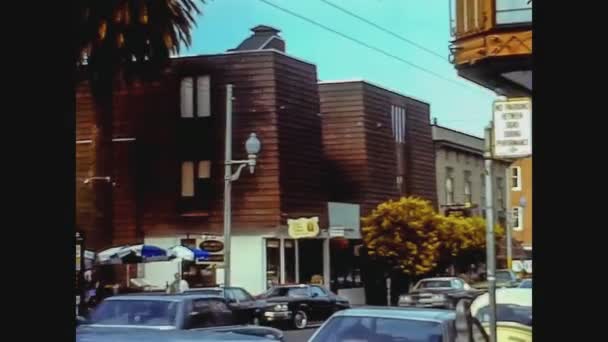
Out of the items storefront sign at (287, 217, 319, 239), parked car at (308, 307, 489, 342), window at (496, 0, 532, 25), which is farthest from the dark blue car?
window at (496, 0, 532, 25)

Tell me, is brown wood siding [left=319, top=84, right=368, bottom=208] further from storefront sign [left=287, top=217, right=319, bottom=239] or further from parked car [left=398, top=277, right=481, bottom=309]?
parked car [left=398, top=277, right=481, bottom=309]

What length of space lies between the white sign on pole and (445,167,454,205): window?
130 centimetres

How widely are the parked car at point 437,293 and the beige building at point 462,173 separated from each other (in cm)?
27

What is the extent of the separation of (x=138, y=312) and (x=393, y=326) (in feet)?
3.13

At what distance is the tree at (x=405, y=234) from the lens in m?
3.10

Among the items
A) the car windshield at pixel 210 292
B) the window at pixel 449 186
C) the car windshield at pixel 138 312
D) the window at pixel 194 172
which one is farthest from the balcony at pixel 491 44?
the car windshield at pixel 210 292

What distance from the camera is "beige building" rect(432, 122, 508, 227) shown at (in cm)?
243

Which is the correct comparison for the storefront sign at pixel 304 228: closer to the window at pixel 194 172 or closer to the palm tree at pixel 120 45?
the window at pixel 194 172

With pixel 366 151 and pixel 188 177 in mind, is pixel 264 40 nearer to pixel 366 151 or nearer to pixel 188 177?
pixel 366 151

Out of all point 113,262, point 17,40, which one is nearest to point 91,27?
point 17,40

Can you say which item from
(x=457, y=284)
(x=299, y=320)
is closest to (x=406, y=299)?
(x=457, y=284)

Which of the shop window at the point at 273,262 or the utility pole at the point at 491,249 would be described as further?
the shop window at the point at 273,262

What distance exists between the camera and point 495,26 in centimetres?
159

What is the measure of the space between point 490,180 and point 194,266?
1.38m
